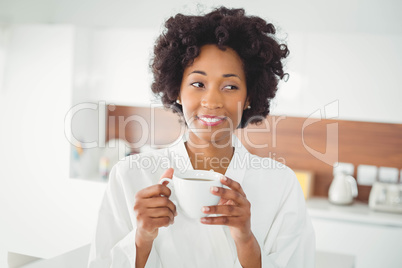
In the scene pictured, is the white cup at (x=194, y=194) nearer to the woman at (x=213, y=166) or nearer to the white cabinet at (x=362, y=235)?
the woman at (x=213, y=166)

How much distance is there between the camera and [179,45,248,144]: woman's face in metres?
1.09

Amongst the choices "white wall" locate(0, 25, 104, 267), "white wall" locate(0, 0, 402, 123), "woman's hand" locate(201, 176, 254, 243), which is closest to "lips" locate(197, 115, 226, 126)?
"woman's hand" locate(201, 176, 254, 243)

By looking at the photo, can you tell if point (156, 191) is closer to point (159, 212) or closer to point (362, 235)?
point (159, 212)

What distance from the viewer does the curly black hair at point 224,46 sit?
116 centimetres

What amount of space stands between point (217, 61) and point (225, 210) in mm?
421

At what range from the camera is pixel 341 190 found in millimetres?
2809

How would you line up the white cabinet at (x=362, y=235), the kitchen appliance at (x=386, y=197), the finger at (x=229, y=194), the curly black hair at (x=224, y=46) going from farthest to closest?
1. the kitchen appliance at (x=386, y=197)
2. the white cabinet at (x=362, y=235)
3. the curly black hair at (x=224, y=46)
4. the finger at (x=229, y=194)

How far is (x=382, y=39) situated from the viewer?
2562 millimetres

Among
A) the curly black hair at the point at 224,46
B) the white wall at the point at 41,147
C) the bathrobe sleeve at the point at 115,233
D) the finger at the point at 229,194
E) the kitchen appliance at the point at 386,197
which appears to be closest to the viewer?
the finger at the point at 229,194

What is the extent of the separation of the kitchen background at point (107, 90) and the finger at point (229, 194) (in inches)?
72.7

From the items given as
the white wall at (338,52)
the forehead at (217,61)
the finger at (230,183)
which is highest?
the white wall at (338,52)

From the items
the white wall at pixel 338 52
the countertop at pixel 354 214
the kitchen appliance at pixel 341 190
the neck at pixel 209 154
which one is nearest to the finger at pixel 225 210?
the neck at pixel 209 154

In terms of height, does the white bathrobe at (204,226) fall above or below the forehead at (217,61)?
below

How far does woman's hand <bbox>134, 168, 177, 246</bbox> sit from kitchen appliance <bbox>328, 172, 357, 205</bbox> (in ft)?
7.01
